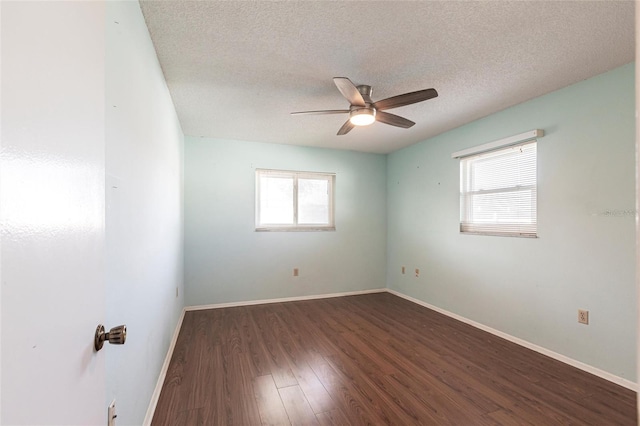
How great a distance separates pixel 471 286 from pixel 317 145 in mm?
2794

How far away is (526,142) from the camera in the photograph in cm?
278

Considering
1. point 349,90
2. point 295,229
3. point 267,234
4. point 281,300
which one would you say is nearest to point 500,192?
point 349,90

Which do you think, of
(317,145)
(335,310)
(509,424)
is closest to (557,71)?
(509,424)

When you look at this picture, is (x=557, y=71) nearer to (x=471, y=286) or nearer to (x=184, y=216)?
(x=471, y=286)

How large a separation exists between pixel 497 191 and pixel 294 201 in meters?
2.64

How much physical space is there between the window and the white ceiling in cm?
146

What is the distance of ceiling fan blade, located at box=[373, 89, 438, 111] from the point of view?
81.7 inches

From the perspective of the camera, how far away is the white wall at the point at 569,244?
7.00 ft

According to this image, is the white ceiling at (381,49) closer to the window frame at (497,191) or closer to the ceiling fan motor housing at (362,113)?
the ceiling fan motor housing at (362,113)

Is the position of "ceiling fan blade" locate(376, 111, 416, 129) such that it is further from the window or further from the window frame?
the window

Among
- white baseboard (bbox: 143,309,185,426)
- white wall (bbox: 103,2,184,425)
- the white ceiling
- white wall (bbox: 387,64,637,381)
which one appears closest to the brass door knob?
white wall (bbox: 103,2,184,425)

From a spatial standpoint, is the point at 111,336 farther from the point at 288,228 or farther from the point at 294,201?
the point at 294,201

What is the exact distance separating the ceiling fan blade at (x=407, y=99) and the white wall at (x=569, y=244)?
4.47 ft

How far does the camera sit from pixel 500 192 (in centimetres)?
308
